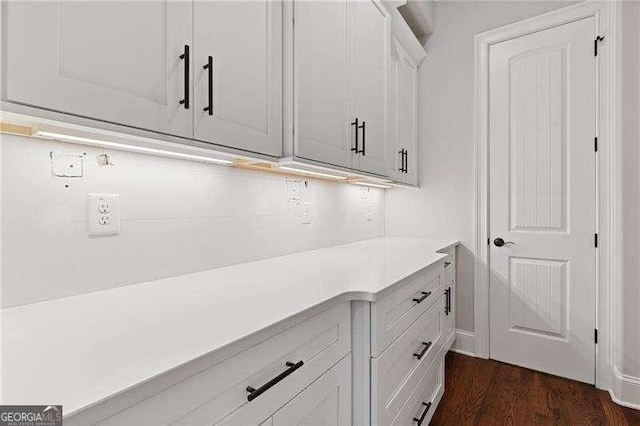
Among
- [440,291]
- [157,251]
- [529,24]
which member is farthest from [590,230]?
[157,251]

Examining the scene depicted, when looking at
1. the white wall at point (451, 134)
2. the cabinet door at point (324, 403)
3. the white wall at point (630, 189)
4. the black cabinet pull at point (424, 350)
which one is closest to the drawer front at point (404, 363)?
the black cabinet pull at point (424, 350)

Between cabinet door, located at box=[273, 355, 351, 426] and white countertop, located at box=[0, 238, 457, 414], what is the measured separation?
23 cm

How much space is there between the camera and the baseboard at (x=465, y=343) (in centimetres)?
268

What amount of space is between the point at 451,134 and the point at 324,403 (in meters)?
2.42

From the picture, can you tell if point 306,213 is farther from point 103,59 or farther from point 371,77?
point 103,59

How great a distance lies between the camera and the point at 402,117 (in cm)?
252

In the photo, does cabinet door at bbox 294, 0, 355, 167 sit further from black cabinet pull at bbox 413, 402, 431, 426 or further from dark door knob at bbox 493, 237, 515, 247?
dark door knob at bbox 493, 237, 515, 247

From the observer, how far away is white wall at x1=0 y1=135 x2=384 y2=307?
2.81 feet

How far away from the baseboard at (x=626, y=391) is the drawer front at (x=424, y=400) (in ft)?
3.57

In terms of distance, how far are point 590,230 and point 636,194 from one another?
1.19 ft

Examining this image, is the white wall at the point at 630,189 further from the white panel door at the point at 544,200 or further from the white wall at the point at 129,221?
the white wall at the point at 129,221

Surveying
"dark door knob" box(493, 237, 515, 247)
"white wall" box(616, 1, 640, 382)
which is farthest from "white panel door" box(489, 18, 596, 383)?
"white wall" box(616, 1, 640, 382)

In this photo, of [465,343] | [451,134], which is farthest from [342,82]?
[465,343]

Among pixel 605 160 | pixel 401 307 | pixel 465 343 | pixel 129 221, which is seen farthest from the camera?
pixel 465 343
